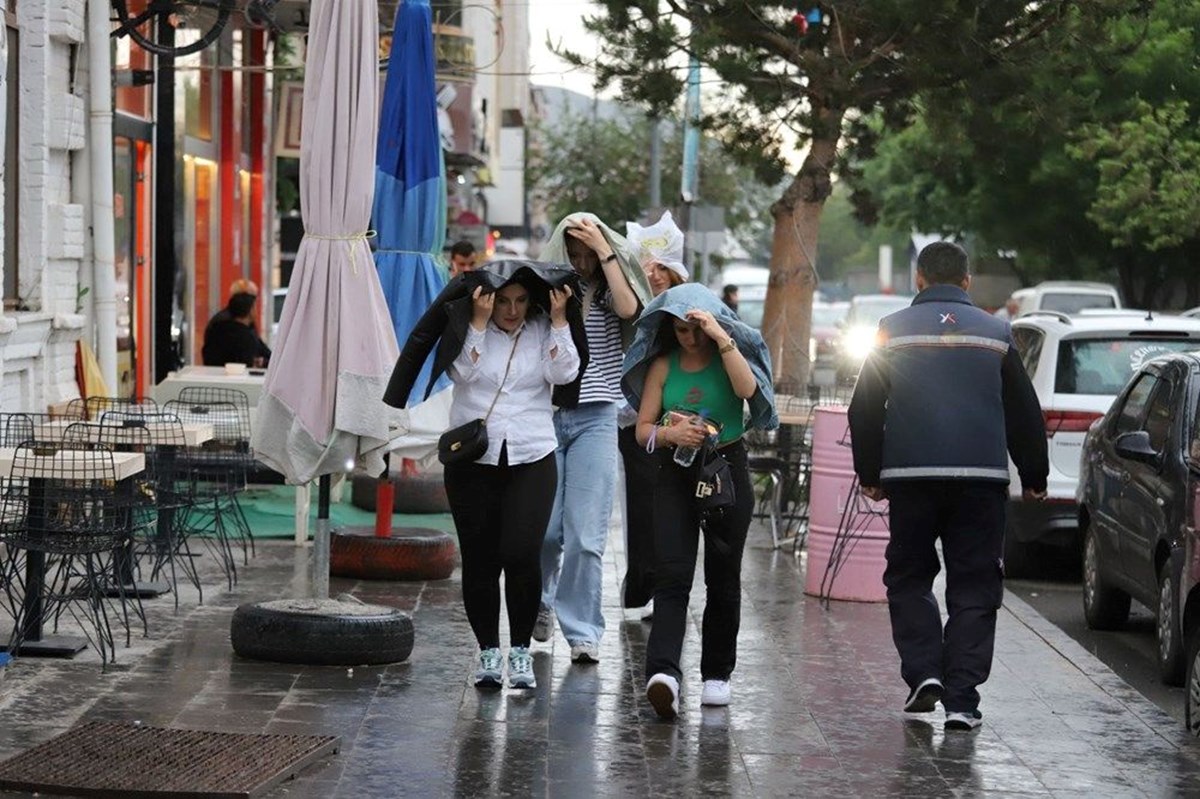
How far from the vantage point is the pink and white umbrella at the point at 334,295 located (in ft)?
30.6

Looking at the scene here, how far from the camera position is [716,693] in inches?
341

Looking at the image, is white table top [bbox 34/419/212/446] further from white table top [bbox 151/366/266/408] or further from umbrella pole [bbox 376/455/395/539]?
white table top [bbox 151/366/266/408]

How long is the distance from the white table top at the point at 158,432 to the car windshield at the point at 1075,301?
27413mm

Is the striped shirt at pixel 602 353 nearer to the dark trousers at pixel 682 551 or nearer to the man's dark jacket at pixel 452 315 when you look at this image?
the man's dark jacket at pixel 452 315

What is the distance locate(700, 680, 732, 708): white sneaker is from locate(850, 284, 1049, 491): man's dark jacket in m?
1.01

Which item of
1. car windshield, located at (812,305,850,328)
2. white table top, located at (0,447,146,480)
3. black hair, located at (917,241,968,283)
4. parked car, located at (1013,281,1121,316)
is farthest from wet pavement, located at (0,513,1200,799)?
car windshield, located at (812,305,850,328)

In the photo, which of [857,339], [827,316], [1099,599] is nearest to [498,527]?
[1099,599]

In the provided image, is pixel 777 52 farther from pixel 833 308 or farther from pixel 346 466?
pixel 833 308

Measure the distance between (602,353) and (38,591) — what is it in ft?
8.53

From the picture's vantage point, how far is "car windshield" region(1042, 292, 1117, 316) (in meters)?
36.8

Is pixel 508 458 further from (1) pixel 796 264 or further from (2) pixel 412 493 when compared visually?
(1) pixel 796 264

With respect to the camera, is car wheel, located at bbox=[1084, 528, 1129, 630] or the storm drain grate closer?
the storm drain grate

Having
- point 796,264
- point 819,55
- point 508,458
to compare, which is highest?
point 819,55

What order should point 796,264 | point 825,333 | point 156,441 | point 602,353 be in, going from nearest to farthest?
point 602,353 → point 156,441 → point 796,264 → point 825,333
